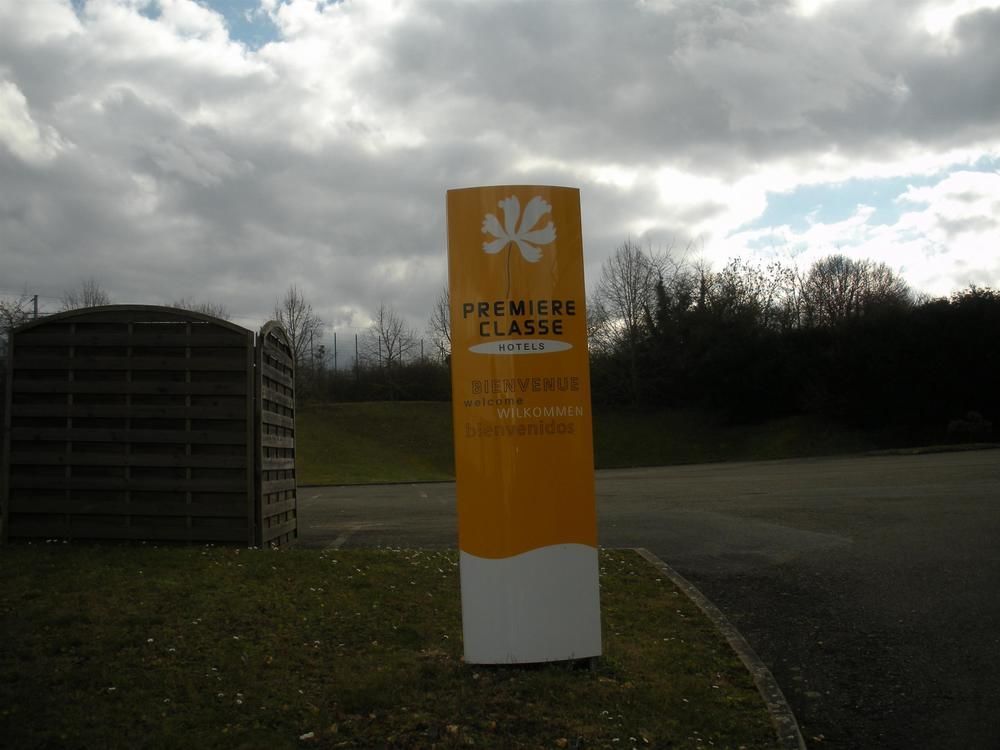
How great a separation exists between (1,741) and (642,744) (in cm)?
313

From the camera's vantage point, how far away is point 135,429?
9.30 m

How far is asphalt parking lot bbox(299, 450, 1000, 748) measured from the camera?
5375 millimetres

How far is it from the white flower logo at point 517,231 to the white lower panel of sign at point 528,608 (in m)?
1.73

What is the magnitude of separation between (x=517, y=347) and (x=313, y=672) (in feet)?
7.78

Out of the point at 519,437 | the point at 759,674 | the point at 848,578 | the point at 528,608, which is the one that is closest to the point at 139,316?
the point at 519,437

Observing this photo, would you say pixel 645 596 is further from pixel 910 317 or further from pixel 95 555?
pixel 910 317

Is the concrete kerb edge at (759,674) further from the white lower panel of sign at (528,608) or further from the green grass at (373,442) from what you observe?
the green grass at (373,442)

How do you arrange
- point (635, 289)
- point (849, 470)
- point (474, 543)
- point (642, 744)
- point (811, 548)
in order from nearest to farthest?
point (642, 744)
point (474, 543)
point (811, 548)
point (849, 470)
point (635, 289)

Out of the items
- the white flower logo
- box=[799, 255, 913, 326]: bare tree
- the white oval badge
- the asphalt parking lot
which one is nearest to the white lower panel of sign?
the white oval badge

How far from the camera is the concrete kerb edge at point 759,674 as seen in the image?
15.5ft

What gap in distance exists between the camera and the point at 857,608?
7441 millimetres

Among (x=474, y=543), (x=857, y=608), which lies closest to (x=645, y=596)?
(x=857, y=608)

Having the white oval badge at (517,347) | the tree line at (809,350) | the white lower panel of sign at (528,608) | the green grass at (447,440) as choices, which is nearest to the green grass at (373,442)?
the green grass at (447,440)

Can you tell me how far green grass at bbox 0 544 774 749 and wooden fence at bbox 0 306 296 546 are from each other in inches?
47.5
